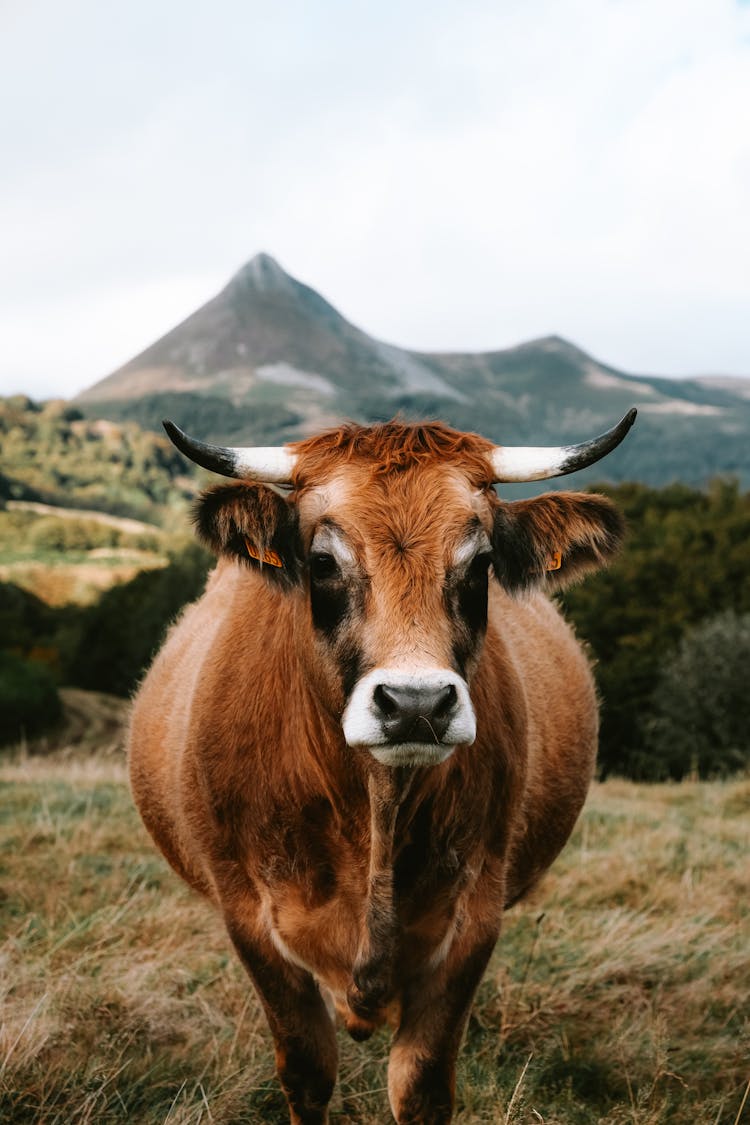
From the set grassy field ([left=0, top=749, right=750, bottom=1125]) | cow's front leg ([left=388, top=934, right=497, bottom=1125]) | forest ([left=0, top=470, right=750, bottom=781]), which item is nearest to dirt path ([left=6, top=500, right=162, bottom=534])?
forest ([left=0, top=470, right=750, bottom=781])

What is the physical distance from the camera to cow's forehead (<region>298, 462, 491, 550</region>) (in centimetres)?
353

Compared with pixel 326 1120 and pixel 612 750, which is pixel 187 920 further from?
pixel 612 750

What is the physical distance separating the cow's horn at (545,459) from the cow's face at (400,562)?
0.11 m

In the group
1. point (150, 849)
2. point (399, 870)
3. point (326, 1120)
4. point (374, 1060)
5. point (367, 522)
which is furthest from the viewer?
point (150, 849)

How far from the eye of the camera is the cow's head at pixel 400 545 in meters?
3.17

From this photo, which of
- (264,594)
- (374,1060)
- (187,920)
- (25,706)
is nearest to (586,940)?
(374,1060)

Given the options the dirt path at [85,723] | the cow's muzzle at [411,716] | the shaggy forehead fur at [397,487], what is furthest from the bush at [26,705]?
the cow's muzzle at [411,716]

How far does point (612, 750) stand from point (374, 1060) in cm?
4278

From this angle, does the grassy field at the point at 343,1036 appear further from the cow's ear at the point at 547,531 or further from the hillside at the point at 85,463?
the hillside at the point at 85,463

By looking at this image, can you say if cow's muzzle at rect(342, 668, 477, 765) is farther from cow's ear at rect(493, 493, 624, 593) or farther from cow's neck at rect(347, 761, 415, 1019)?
cow's ear at rect(493, 493, 624, 593)

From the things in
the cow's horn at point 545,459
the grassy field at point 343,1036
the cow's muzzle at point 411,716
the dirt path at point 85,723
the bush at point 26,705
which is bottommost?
the dirt path at point 85,723

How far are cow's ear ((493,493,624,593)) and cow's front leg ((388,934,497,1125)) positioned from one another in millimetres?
1530

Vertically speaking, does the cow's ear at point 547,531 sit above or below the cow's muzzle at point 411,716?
above

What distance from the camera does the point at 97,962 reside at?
5.50 metres
